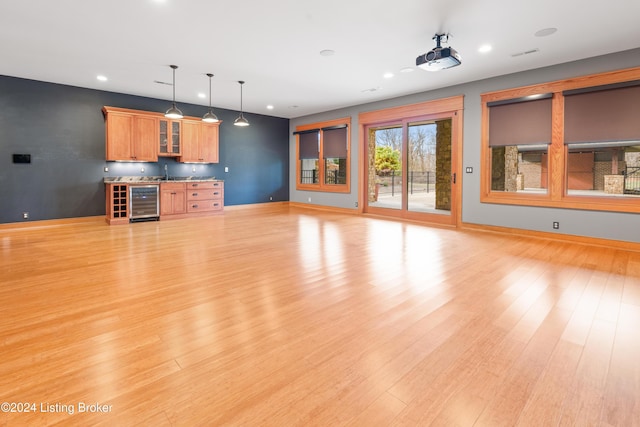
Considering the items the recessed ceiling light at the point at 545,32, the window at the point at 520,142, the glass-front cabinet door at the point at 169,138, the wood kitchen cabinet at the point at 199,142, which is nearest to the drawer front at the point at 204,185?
the wood kitchen cabinet at the point at 199,142

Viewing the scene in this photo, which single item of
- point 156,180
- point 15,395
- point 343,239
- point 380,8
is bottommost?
point 15,395

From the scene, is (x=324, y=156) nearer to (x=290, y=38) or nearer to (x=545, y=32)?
(x=290, y=38)

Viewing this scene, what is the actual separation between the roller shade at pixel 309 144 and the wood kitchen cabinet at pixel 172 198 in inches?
157

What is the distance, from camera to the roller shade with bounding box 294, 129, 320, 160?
998 centimetres

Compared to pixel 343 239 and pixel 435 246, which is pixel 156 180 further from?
pixel 435 246

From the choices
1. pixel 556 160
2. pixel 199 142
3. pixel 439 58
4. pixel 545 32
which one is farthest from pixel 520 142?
pixel 199 142

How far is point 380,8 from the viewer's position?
3684mm

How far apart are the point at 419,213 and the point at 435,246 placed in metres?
2.62

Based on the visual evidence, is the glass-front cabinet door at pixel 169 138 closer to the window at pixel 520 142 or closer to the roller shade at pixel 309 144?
the roller shade at pixel 309 144

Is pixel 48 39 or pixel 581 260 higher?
pixel 48 39

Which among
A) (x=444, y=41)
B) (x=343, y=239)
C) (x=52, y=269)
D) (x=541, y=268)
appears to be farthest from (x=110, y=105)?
(x=541, y=268)

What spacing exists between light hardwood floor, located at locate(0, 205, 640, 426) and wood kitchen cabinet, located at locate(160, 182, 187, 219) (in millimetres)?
3242

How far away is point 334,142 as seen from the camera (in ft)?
30.9

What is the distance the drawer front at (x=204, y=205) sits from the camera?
811 centimetres
